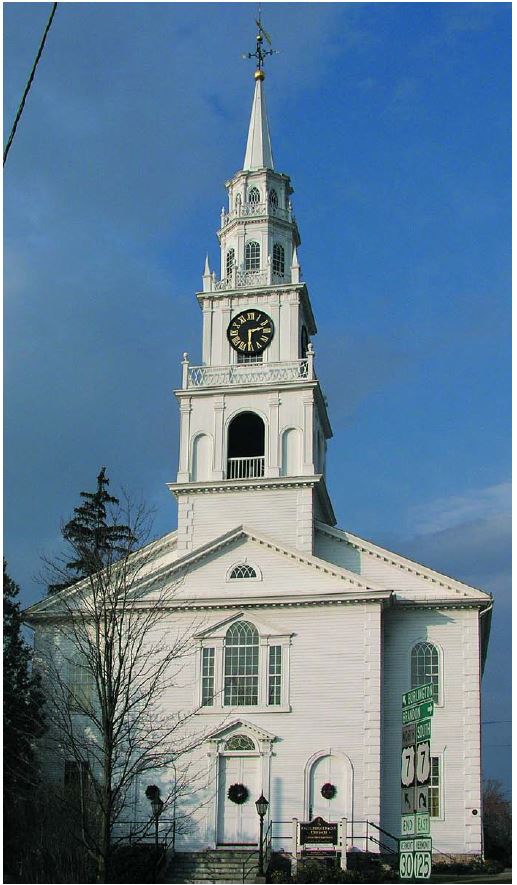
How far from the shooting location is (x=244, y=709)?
130 ft

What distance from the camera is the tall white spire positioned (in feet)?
167

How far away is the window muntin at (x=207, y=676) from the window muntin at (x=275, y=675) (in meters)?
1.99

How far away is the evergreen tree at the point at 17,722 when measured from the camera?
3472 centimetres

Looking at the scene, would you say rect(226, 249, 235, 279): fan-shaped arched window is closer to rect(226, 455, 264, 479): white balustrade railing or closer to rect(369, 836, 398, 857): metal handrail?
rect(226, 455, 264, 479): white balustrade railing

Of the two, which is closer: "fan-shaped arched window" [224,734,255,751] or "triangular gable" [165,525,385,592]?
"fan-shaped arched window" [224,734,255,751]

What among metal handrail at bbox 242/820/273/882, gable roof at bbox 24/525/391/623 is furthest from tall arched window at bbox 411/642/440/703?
metal handrail at bbox 242/820/273/882

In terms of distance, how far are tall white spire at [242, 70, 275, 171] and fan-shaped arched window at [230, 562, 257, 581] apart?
1805cm

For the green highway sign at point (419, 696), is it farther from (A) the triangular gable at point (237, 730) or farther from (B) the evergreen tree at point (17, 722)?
(A) the triangular gable at point (237, 730)

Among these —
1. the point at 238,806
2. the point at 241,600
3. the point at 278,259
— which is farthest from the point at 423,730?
the point at 278,259

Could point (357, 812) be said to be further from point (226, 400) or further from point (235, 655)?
point (226, 400)

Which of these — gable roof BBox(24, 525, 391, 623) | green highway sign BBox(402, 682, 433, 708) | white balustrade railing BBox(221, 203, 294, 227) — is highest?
white balustrade railing BBox(221, 203, 294, 227)

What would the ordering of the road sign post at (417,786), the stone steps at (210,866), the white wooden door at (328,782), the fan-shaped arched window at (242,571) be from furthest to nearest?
the fan-shaped arched window at (242,571)
the white wooden door at (328,782)
the stone steps at (210,866)
the road sign post at (417,786)

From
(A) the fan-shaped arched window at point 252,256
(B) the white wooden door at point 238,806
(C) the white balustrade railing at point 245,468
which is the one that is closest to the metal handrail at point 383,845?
(B) the white wooden door at point 238,806

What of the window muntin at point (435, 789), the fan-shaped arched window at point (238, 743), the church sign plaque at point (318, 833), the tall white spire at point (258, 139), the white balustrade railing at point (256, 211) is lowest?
the church sign plaque at point (318, 833)
